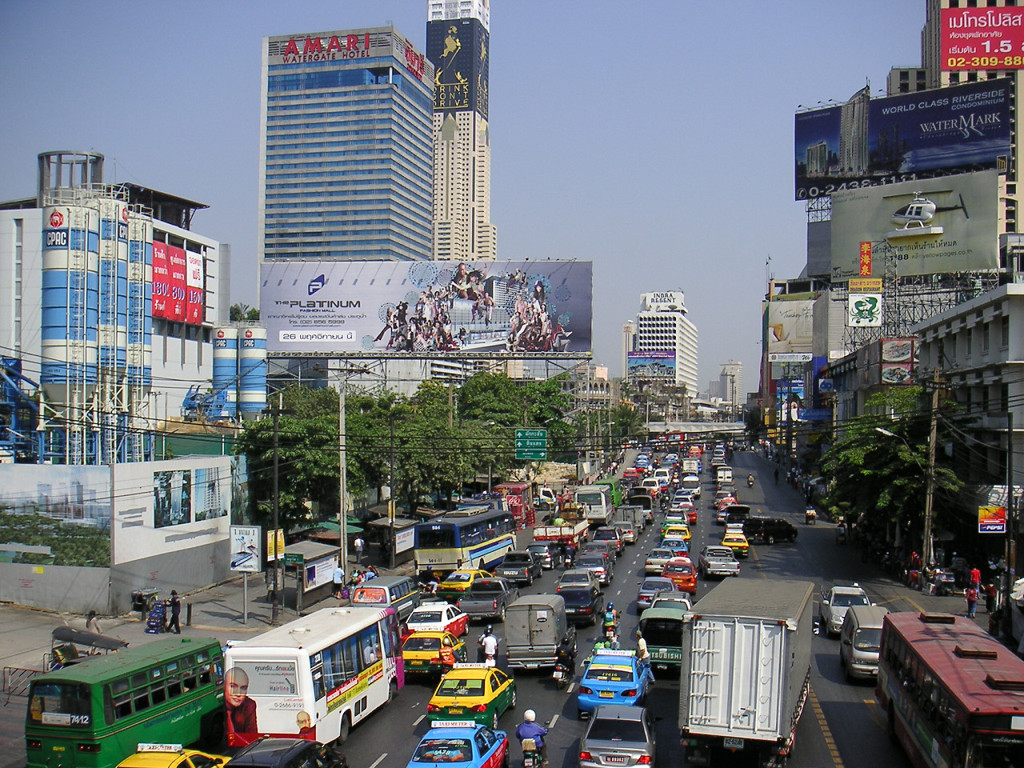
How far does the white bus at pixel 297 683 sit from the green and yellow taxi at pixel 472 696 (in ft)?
5.34

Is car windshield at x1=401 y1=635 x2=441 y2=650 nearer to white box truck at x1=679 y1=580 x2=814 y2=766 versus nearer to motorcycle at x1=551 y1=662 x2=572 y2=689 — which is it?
motorcycle at x1=551 y1=662 x2=572 y2=689

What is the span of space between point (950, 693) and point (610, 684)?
6.71 m

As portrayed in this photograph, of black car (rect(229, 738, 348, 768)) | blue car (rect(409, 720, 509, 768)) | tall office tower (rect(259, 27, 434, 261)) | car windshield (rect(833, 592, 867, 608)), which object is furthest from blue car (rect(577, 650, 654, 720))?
tall office tower (rect(259, 27, 434, 261))

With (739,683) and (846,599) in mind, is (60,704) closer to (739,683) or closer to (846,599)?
(739,683)

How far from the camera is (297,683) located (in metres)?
15.6

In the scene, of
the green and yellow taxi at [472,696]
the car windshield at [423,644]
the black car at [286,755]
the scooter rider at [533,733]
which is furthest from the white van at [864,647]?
the black car at [286,755]

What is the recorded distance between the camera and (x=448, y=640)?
22031 mm

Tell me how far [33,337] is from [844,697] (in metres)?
46.7

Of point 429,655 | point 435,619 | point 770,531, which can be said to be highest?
point 435,619

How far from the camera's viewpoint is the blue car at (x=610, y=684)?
58.1 ft

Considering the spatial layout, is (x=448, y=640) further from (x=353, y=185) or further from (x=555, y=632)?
A: (x=353, y=185)

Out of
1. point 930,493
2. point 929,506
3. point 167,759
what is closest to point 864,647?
point 167,759

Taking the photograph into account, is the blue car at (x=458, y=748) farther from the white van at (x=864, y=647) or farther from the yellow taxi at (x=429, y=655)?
the white van at (x=864, y=647)

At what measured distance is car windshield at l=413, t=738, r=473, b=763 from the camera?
1359 cm
